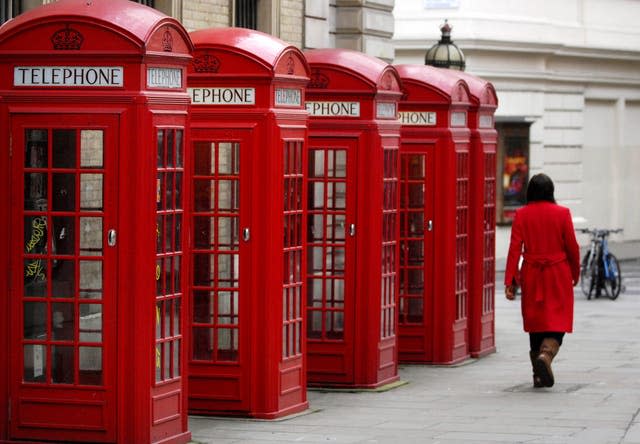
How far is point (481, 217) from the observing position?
15.4m

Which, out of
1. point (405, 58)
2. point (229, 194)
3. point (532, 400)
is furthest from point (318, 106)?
point (405, 58)

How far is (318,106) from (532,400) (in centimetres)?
273

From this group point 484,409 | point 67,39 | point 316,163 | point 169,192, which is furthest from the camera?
point 316,163

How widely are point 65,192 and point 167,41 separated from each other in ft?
3.44

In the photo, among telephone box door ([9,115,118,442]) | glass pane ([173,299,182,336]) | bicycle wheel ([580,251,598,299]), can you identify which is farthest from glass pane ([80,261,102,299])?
bicycle wheel ([580,251,598,299])

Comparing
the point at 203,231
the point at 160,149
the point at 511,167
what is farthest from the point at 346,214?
the point at 511,167

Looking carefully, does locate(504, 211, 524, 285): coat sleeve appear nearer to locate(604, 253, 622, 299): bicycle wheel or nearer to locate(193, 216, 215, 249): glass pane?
locate(193, 216, 215, 249): glass pane

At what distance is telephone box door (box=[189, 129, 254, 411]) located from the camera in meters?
10.8

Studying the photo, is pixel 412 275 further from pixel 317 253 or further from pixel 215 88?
pixel 215 88

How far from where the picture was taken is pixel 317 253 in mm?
12594

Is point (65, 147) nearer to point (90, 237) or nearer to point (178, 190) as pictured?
point (90, 237)

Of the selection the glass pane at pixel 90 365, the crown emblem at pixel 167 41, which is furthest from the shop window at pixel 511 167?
the glass pane at pixel 90 365

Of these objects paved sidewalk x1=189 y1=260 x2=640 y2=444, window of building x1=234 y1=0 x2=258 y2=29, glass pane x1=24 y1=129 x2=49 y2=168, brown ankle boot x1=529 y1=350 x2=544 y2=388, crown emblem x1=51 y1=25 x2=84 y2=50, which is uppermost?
window of building x1=234 y1=0 x2=258 y2=29

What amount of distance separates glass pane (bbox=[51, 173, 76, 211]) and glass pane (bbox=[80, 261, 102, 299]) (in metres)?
0.33
